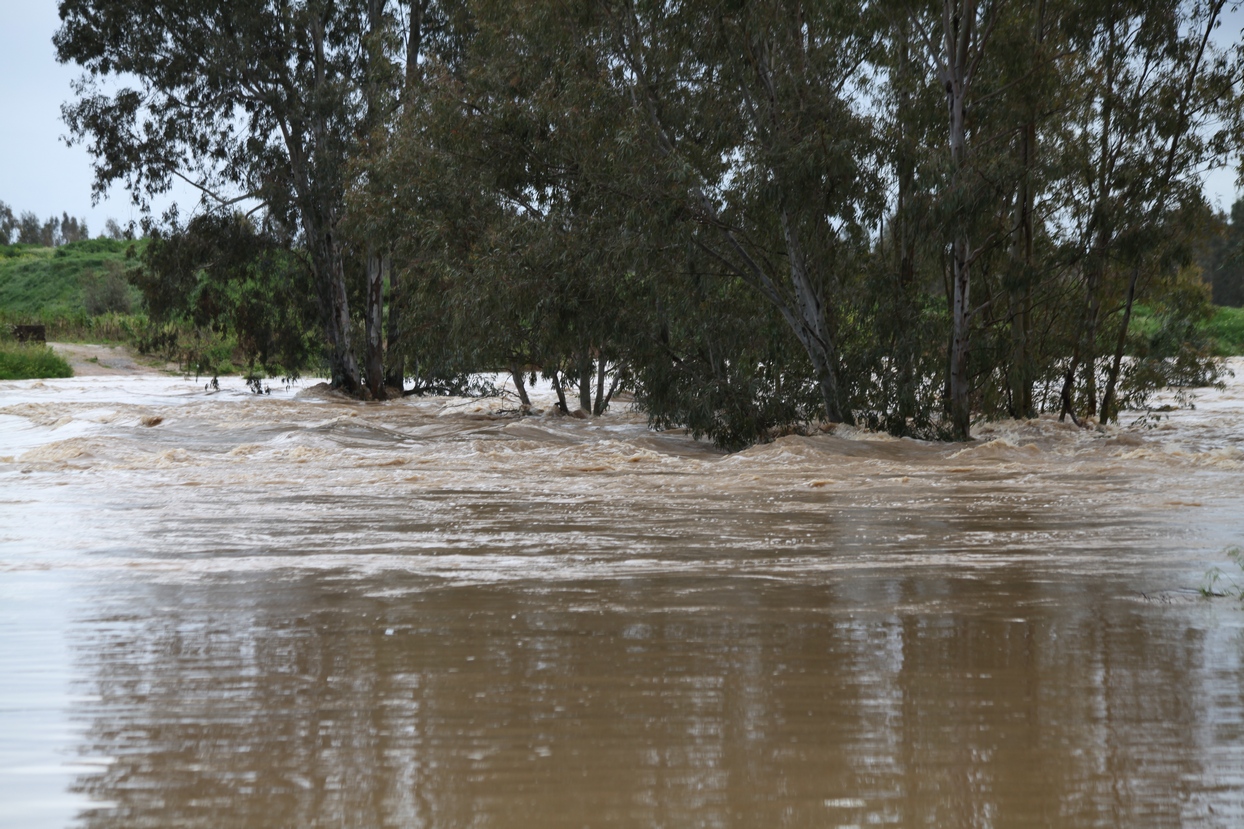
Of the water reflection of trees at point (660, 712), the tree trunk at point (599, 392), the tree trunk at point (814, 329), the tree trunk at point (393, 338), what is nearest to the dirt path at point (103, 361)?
the tree trunk at point (393, 338)

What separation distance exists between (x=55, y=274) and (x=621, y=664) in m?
58.1

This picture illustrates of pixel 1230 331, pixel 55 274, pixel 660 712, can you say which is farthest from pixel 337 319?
pixel 55 274

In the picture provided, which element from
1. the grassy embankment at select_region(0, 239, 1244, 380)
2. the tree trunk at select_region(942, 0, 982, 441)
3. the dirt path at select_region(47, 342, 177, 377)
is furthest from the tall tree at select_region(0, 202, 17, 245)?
the tree trunk at select_region(942, 0, 982, 441)

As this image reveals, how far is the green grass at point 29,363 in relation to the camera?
85.6 feet

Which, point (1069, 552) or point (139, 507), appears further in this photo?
point (139, 507)

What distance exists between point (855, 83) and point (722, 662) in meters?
12.0

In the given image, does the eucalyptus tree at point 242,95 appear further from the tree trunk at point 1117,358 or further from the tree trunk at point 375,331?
the tree trunk at point 1117,358

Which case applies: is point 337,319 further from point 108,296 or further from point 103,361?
point 108,296

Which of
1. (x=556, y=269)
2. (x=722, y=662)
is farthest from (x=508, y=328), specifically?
(x=722, y=662)

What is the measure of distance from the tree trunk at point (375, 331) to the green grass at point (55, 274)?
30.4 metres

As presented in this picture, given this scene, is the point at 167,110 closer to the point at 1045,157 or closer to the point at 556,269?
the point at 556,269

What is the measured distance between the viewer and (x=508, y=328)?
13.2 meters

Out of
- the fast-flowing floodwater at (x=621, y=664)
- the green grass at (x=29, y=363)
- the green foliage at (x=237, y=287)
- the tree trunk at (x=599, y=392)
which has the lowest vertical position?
the fast-flowing floodwater at (x=621, y=664)

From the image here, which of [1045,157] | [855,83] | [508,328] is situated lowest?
[508,328]
